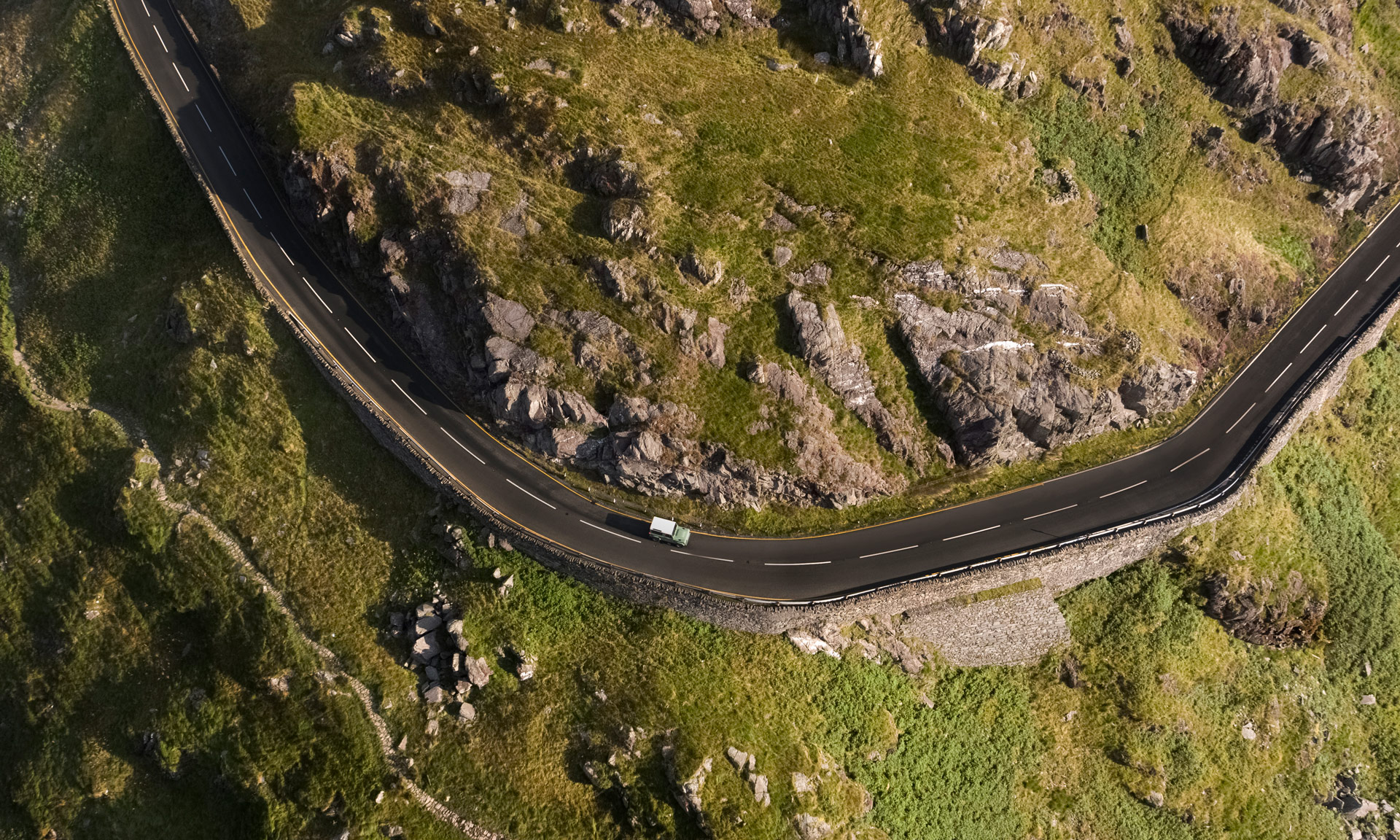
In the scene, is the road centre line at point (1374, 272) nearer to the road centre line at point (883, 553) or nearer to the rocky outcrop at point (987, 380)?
the rocky outcrop at point (987, 380)

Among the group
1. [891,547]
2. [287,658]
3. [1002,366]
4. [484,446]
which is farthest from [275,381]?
[1002,366]

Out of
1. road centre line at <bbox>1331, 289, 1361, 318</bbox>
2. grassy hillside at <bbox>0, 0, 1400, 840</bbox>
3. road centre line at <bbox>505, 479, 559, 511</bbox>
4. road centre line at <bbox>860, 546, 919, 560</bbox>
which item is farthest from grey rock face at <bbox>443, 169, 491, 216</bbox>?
road centre line at <bbox>1331, 289, 1361, 318</bbox>

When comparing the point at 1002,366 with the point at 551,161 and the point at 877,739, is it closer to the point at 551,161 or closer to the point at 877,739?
the point at 877,739

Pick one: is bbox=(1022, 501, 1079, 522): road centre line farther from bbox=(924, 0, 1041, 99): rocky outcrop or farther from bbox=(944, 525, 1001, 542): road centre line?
bbox=(924, 0, 1041, 99): rocky outcrop

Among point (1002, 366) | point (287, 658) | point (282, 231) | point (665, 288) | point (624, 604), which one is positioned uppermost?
point (1002, 366)

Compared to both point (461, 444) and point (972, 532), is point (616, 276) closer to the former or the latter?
point (461, 444)

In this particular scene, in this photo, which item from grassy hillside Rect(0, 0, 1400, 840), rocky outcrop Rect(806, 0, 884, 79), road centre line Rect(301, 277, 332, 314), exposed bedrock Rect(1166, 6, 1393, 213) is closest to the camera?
grassy hillside Rect(0, 0, 1400, 840)
